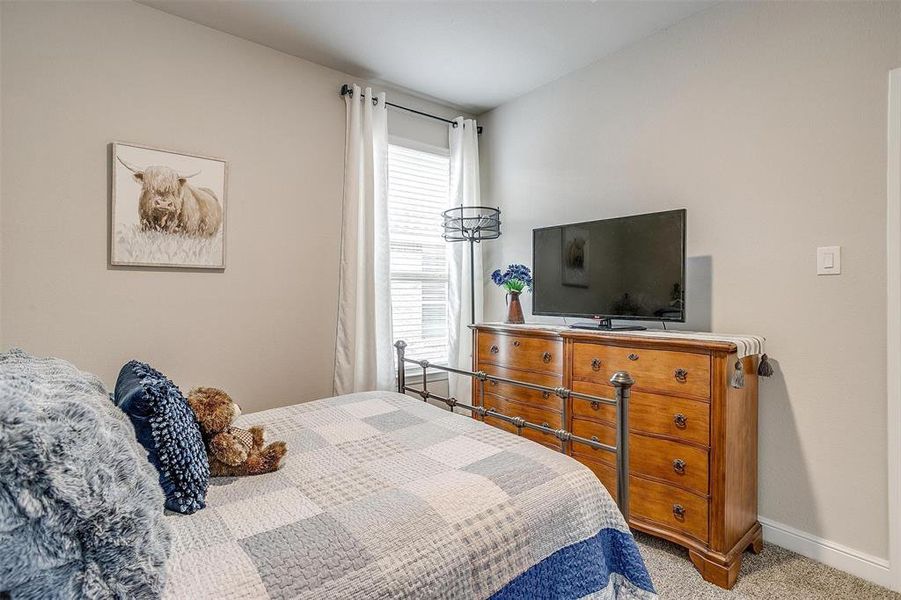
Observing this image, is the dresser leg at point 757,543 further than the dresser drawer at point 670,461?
Yes

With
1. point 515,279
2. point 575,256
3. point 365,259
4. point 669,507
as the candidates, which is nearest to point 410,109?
point 365,259

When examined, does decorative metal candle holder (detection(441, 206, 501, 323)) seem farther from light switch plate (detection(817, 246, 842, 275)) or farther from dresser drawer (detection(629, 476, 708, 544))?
light switch plate (detection(817, 246, 842, 275))

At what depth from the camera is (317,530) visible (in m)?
0.98

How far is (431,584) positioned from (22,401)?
0.82m

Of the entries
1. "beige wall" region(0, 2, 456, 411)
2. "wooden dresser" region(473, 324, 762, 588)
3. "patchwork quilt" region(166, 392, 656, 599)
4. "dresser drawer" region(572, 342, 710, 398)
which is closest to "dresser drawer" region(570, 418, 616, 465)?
"wooden dresser" region(473, 324, 762, 588)

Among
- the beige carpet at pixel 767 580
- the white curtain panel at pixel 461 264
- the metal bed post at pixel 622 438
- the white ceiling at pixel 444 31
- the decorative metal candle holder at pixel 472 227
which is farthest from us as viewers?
the white curtain panel at pixel 461 264

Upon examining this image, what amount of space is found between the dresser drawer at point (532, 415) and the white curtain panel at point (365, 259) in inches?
31.1

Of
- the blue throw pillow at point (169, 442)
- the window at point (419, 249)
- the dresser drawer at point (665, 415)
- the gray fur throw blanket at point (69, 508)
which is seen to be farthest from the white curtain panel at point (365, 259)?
the gray fur throw blanket at point (69, 508)

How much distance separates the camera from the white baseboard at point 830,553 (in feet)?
6.15

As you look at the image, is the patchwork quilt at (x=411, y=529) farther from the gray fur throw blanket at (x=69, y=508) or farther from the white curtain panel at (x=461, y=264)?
the white curtain panel at (x=461, y=264)

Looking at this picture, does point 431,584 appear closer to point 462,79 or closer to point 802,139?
point 802,139

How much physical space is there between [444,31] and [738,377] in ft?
8.04

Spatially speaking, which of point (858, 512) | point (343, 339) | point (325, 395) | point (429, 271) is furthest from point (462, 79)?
point (858, 512)

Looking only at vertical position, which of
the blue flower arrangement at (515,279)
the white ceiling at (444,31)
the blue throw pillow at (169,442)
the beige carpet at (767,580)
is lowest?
the beige carpet at (767,580)
